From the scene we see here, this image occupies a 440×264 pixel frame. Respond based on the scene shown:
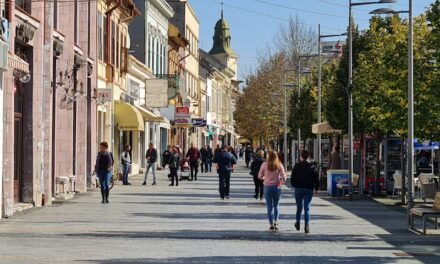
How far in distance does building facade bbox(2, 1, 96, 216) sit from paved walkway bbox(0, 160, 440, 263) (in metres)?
0.94

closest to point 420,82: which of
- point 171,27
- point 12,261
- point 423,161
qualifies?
point 12,261

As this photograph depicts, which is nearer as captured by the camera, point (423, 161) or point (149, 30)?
point (423, 161)

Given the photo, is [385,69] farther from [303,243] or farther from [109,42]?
[109,42]

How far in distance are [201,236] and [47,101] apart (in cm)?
906

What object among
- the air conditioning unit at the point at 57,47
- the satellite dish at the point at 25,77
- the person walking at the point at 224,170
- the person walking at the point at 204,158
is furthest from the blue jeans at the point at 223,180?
the person walking at the point at 204,158

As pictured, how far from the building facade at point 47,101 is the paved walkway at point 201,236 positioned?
0.94 m

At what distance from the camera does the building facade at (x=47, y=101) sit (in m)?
21.9

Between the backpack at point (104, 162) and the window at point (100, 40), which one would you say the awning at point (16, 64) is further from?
the window at point (100, 40)

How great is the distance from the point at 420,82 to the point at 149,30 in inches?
1334

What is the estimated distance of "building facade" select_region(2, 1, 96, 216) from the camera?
21.9m

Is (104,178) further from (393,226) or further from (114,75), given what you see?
(114,75)

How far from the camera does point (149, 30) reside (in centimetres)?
5747

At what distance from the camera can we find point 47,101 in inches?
1007

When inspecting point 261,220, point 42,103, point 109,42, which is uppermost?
point 109,42
